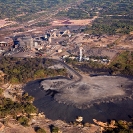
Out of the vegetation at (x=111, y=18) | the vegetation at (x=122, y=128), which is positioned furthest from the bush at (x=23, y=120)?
the vegetation at (x=111, y=18)

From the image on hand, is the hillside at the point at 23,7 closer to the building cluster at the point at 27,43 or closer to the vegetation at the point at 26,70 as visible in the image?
the building cluster at the point at 27,43

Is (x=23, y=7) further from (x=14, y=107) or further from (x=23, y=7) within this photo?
(x=14, y=107)

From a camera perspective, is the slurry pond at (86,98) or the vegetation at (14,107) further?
the slurry pond at (86,98)

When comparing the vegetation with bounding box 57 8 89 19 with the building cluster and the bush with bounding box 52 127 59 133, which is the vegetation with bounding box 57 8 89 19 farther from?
the bush with bounding box 52 127 59 133

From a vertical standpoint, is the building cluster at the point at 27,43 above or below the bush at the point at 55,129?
above

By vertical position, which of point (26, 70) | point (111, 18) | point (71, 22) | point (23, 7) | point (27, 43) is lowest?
point (26, 70)

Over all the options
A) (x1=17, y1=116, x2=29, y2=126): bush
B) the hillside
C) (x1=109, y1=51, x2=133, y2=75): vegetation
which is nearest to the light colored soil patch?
the hillside

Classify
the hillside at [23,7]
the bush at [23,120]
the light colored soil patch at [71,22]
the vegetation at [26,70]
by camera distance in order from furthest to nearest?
the hillside at [23,7]
the light colored soil patch at [71,22]
the vegetation at [26,70]
the bush at [23,120]

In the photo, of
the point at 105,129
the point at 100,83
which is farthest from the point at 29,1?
the point at 105,129

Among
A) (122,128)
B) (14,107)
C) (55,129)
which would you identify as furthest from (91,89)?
(14,107)

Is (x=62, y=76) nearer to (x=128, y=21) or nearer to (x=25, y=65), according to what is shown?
(x=25, y=65)
